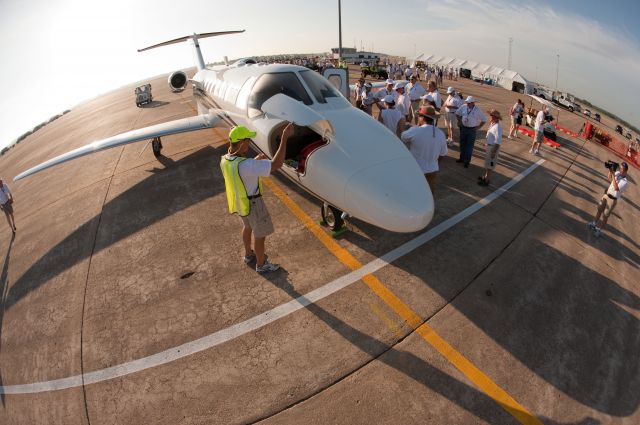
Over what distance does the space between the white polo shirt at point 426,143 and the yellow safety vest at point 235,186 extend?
3107mm

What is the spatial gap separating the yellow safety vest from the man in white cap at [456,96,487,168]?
6.55 meters

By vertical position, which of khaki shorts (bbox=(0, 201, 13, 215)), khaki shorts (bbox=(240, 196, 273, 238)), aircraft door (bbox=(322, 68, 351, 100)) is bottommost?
khaki shorts (bbox=(0, 201, 13, 215))

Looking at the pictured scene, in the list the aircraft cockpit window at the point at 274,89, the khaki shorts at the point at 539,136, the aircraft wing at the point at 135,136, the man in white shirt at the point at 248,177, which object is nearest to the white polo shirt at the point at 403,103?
the khaki shorts at the point at 539,136

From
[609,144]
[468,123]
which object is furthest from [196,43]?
[609,144]

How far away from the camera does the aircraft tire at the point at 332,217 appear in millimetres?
5809

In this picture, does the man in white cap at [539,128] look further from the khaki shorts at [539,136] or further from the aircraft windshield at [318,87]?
the aircraft windshield at [318,87]

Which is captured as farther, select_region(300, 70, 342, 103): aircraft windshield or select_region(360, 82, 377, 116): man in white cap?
select_region(360, 82, 377, 116): man in white cap

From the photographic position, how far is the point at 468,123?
324 inches

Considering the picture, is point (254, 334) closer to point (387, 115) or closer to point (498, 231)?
point (498, 231)

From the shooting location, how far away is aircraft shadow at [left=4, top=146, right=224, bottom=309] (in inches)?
239

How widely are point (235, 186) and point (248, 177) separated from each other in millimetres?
236

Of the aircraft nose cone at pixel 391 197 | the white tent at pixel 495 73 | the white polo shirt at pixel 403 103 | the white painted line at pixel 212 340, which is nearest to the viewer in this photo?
the white painted line at pixel 212 340

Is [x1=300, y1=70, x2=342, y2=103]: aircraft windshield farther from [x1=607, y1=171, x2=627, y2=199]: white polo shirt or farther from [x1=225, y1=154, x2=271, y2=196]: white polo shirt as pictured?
[x1=607, y1=171, x2=627, y2=199]: white polo shirt

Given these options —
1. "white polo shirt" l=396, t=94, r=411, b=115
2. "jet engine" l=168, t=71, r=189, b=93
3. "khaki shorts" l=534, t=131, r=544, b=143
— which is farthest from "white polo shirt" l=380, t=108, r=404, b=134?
"jet engine" l=168, t=71, r=189, b=93
